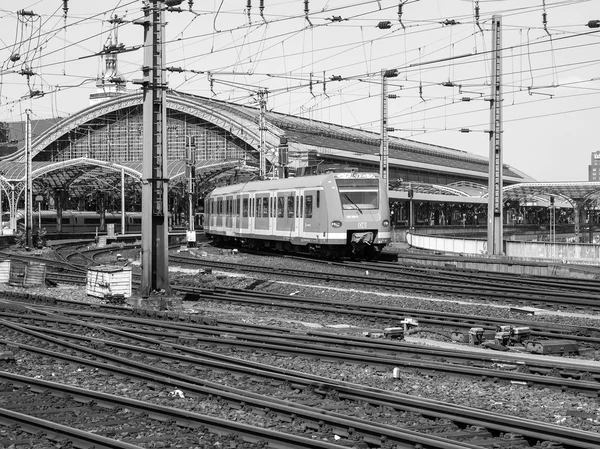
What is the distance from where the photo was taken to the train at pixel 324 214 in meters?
29.5

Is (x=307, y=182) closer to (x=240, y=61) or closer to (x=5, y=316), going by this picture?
(x=240, y=61)

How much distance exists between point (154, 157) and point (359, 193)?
11.6 m

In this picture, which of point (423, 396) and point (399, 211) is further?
point (399, 211)

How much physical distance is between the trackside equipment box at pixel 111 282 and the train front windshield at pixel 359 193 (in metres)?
10.2

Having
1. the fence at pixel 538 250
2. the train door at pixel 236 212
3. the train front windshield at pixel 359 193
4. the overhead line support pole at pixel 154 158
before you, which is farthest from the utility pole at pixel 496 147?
the overhead line support pole at pixel 154 158

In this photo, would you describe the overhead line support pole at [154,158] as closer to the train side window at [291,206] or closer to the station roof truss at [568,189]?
the train side window at [291,206]

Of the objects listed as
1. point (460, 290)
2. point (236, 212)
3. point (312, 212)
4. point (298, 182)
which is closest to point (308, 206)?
point (312, 212)

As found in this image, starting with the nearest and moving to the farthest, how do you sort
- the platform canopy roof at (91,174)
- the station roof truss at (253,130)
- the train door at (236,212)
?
the train door at (236,212), the platform canopy roof at (91,174), the station roof truss at (253,130)

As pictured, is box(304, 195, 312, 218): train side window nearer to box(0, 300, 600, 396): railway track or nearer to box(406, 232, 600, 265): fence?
box(406, 232, 600, 265): fence

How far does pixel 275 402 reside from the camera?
927 centimetres

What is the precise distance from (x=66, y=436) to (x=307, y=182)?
23.5 meters

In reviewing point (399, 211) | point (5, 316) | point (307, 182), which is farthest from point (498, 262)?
point (399, 211)

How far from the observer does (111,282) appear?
2120 cm

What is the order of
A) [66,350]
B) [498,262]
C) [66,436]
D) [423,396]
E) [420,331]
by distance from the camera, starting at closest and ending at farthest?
[66,436], [423,396], [66,350], [420,331], [498,262]
